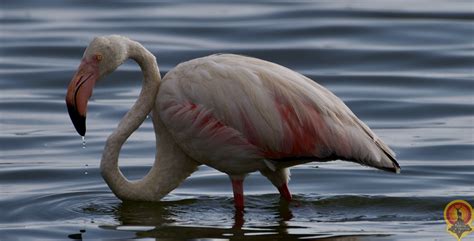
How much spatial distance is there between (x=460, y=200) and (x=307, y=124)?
5.73ft

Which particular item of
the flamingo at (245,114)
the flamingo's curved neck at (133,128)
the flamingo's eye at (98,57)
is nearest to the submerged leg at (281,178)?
Result: the flamingo at (245,114)

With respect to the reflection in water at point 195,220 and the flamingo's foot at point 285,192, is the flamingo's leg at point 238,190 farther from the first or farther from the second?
the flamingo's foot at point 285,192

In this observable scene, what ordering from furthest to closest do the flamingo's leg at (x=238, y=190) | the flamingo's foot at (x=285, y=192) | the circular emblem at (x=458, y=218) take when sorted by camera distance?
the flamingo's foot at (x=285, y=192)
the flamingo's leg at (x=238, y=190)
the circular emblem at (x=458, y=218)

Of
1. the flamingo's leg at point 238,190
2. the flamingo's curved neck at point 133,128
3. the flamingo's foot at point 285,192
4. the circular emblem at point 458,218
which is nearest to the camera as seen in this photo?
the circular emblem at point 458,218

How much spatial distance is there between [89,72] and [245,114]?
1195mm

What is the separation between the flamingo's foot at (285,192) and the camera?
9.91 meters

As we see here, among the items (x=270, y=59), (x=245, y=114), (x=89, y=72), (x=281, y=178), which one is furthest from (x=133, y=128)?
(x=270, y=59)

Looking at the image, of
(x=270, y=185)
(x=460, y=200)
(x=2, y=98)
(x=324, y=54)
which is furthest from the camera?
(x=324, y=54)

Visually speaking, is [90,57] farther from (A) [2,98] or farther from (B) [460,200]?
(A) [2,98]

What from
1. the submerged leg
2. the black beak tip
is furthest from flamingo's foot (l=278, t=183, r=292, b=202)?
the black beak tip

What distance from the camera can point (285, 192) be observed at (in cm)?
995

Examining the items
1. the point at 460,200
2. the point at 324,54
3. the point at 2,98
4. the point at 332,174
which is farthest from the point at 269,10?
the point at 460,200

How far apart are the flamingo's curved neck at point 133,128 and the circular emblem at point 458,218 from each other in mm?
2260

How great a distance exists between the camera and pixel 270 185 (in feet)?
36.1
